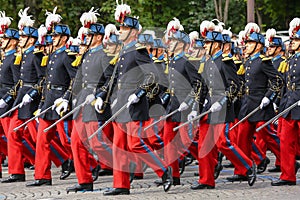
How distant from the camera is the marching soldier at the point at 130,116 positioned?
1127 cm

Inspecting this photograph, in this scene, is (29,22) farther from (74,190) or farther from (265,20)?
(265,20)

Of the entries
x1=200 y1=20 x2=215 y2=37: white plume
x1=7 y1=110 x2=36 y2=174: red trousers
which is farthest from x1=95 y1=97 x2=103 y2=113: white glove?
x1=200 y1=20 x2=215 y2=37: white plume

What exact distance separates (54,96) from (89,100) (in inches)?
34.8

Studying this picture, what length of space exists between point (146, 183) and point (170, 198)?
5.84ft

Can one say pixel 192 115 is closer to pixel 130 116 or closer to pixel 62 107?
pixel 130 116

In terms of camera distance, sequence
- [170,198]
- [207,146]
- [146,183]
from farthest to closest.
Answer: [146,183] → [207,146] → [170,198]

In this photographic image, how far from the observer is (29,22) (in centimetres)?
1358

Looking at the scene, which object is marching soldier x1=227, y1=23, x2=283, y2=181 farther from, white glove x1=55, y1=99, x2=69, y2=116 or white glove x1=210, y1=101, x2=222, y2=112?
white glove x1=55, y1=99, x2=69, y2=116

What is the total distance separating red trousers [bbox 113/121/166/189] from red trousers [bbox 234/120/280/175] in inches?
63.9

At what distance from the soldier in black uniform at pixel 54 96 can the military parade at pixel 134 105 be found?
1cm

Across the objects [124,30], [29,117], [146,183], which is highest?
[124,30]

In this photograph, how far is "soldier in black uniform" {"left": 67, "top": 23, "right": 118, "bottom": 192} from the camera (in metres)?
11.7

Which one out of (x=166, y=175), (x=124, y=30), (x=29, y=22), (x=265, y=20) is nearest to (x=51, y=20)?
(x=29, y=22)

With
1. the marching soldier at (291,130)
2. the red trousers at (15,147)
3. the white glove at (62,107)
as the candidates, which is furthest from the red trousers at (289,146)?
the red trousers at (15,147)
